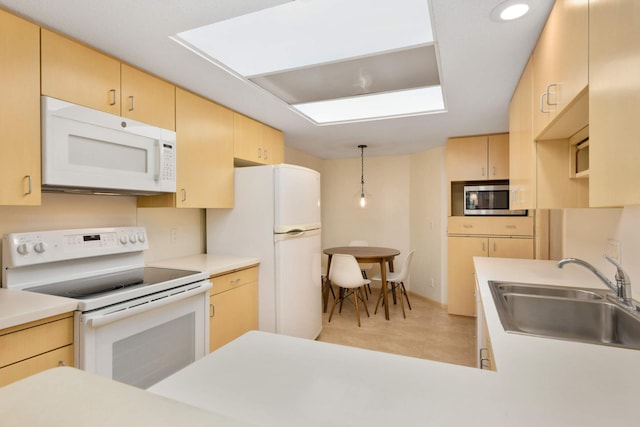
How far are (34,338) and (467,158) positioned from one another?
3.96 metres

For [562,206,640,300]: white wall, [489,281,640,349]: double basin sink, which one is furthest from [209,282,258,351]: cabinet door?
[562,206,640,300]: white wall

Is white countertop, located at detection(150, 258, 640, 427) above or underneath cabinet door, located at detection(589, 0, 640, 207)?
underneath

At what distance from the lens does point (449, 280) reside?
3.87 metres

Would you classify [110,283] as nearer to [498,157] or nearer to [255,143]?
[255,143]

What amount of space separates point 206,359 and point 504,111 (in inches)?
117

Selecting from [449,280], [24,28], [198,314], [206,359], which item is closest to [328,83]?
[24,28]

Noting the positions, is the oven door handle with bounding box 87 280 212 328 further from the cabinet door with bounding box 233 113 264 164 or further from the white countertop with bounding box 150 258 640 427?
the cabinet door with bounding box 233 113 264 164

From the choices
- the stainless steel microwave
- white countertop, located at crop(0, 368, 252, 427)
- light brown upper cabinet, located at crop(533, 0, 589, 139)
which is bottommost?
white countertop, located at crop(0, 368, 252, 427)

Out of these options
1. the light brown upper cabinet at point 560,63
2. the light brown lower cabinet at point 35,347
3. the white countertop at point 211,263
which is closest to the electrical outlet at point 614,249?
the light brown upper cabinet at point 560,63

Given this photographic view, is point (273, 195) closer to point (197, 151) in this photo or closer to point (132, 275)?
point (197, 151)

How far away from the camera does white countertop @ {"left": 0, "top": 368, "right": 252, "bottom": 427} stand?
1.30 ft

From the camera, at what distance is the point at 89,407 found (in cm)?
43

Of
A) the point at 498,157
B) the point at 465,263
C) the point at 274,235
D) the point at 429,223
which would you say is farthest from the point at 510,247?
the point at 274,235

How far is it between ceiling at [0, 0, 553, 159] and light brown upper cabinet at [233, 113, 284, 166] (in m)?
0.12
